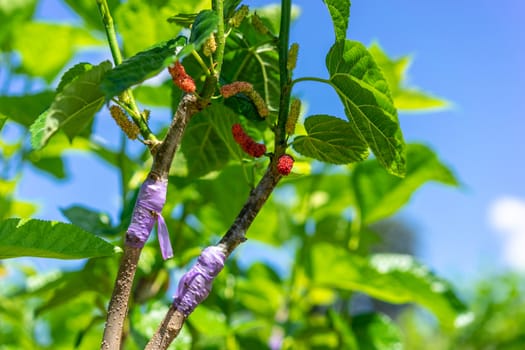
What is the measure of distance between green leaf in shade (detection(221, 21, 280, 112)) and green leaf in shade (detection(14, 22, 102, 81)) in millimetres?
727

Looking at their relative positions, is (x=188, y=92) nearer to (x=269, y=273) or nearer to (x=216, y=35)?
(x=216, y=35)

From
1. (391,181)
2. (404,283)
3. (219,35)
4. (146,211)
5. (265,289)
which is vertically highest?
(219,35)

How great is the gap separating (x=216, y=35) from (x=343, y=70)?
0.09 metres

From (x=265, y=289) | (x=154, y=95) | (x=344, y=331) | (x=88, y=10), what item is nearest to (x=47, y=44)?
(x=88, y=10)

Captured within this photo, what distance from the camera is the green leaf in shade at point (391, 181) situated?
91cm

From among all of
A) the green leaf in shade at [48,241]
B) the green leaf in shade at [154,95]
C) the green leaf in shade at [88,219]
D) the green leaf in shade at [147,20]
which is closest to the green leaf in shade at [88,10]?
the green leaf in shade at [154,95]

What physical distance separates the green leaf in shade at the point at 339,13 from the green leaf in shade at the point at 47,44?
0.86 m

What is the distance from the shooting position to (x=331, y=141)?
47 centimetres

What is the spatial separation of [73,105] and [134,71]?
0.06m

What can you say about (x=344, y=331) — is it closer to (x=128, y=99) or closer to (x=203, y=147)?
(x=203, y=147)

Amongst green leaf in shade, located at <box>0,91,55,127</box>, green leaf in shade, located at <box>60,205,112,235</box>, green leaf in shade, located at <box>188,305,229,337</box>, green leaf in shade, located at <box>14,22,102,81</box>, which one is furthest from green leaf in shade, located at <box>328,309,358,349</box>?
green leaf in shade, located at <box>14,22,102,81</box>

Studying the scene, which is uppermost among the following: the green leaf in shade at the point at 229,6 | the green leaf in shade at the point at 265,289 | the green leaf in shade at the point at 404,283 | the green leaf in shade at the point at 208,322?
the green leaf in shade at the point at 229,6

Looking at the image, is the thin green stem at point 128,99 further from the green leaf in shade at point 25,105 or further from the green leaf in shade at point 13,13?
the green leaf in shade at point 13,13

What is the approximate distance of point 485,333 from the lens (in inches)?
60.6
